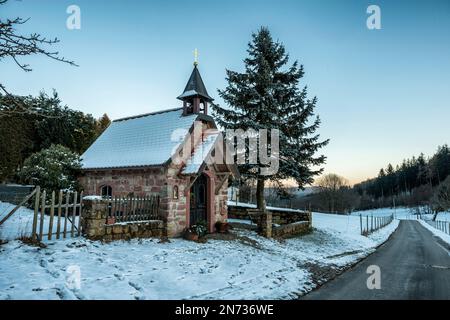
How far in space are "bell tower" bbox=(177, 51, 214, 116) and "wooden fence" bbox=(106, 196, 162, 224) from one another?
17.5ft

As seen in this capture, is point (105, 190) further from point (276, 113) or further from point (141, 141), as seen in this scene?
point (276, 113)

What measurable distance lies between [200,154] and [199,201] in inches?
100

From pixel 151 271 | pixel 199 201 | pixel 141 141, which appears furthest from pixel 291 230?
pixel 151 271

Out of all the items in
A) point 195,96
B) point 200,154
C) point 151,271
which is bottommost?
point 151,271

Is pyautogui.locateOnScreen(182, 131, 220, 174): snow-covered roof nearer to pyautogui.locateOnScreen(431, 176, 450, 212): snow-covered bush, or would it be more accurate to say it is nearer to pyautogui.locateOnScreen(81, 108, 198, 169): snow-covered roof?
pyautogui.locateOnScreen(81, 108, 198, 169): snow-covered roof

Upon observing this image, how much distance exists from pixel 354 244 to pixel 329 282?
1012cm

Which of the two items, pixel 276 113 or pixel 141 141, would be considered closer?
pixel 141 141

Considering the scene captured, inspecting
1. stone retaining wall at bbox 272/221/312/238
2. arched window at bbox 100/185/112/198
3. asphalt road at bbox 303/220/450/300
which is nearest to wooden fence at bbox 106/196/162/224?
arched window at bbox 100/185/112/198

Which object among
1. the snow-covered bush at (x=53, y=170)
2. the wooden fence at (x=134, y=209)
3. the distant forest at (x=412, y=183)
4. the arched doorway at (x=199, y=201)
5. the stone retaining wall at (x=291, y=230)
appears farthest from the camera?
the distant forest at (x=412, y=183)

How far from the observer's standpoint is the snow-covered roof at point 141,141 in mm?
13008

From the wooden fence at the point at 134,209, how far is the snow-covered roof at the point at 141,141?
169cm

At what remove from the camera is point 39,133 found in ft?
91.2

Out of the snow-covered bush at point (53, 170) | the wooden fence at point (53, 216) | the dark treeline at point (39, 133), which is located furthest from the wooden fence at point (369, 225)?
the dark treeline at point (39, 133)

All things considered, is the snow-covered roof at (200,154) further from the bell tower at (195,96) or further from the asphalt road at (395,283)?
the asphalt road at (395,283)
